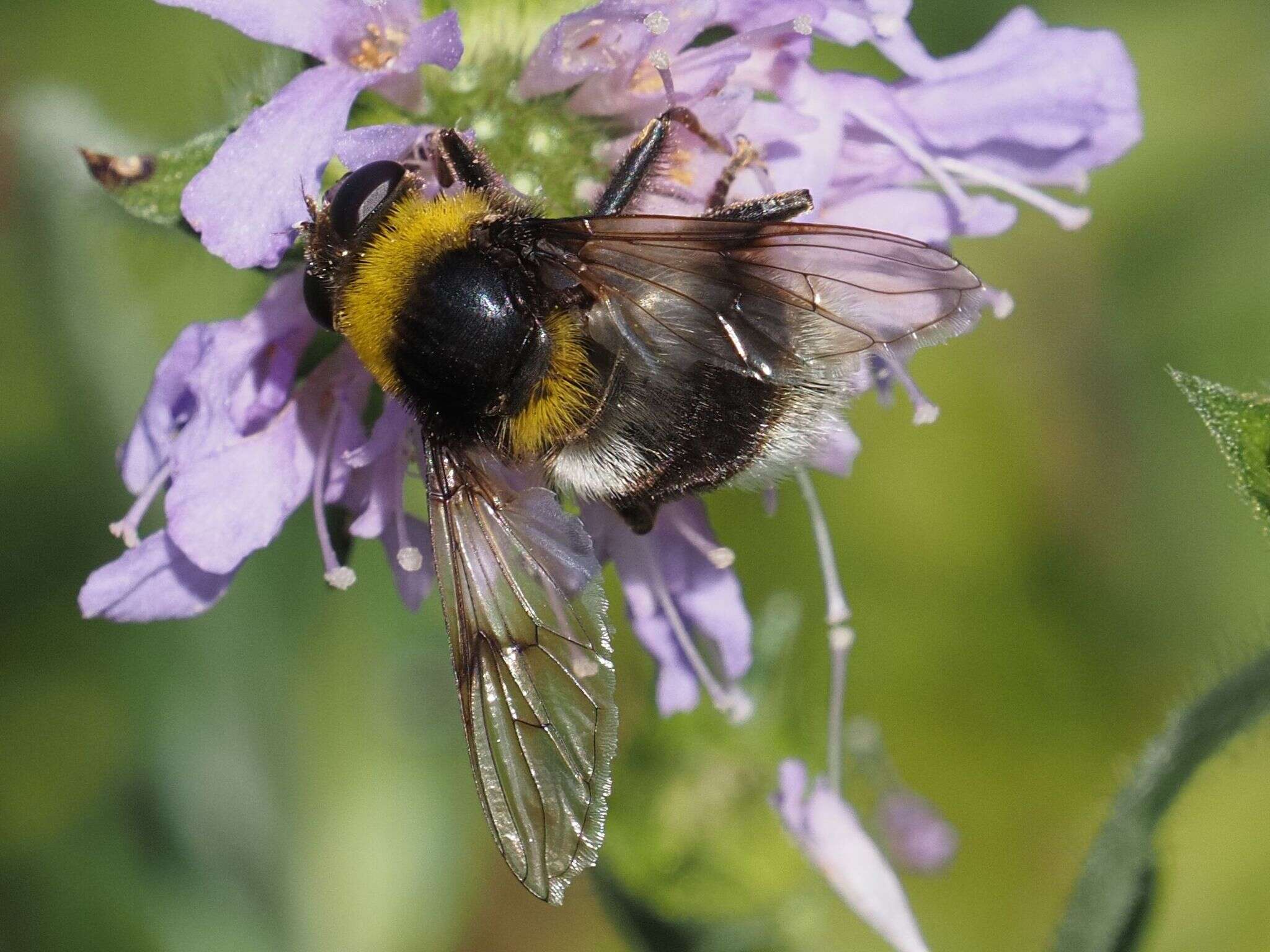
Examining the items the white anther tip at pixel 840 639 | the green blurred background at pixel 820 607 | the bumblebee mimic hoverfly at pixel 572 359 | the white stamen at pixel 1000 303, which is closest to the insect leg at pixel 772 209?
the bumblebee mimic hoverfly at pixel 572 359

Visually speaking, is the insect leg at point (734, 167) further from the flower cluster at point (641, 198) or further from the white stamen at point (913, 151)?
the white stamen at point (913, 151)

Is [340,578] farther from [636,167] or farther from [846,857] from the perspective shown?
[846,857]

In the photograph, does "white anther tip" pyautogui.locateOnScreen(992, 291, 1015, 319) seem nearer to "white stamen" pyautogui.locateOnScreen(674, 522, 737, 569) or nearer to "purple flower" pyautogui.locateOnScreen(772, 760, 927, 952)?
"white stamen" pyautogui.locateOnScreen(674, 522, 737, 569)

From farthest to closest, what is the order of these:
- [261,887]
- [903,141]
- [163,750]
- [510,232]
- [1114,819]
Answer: [261,887]
[163,750]
[1114,819]
[903,141]
[510,232]

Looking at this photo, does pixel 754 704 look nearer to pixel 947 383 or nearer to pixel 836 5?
pixel 836 5

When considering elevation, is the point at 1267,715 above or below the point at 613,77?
below

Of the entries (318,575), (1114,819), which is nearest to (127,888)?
(318,575)

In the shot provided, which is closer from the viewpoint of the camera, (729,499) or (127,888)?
(127,888)
